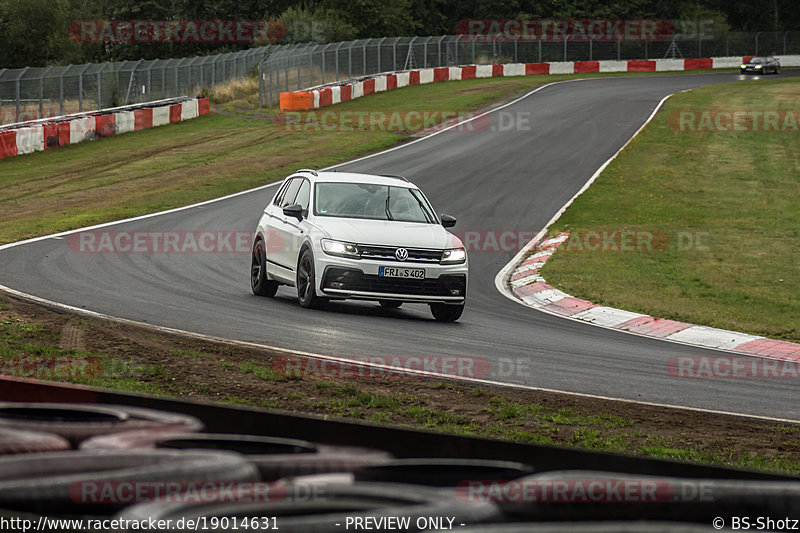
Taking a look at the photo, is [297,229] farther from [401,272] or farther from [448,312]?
[448,312]

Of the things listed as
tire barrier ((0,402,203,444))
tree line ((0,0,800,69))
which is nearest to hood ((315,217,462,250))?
tire barrier ((0,402,203,444))

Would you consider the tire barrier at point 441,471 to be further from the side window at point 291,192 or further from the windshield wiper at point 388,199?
the side window at point 291,192

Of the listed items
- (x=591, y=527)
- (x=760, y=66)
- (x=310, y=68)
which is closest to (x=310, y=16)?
(x=310, y=68)

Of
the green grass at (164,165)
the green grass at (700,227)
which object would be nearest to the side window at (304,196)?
the green grass at (700,227)

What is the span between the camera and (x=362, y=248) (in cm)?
1204

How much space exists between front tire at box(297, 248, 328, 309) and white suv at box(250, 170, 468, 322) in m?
0.01

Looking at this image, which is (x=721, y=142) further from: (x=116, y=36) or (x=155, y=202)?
(x=116, y=36)

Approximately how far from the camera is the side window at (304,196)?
13.2 m

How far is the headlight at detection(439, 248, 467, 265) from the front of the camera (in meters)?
12.3

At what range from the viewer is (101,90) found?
1548 inches

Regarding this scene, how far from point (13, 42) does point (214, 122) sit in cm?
5130

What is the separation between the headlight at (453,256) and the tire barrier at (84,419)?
8382mm

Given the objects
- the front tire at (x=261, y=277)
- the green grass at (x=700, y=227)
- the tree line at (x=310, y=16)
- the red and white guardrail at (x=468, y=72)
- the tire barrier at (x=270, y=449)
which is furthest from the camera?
the tree line at (x=310, y=16)

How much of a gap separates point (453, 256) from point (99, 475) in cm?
901
